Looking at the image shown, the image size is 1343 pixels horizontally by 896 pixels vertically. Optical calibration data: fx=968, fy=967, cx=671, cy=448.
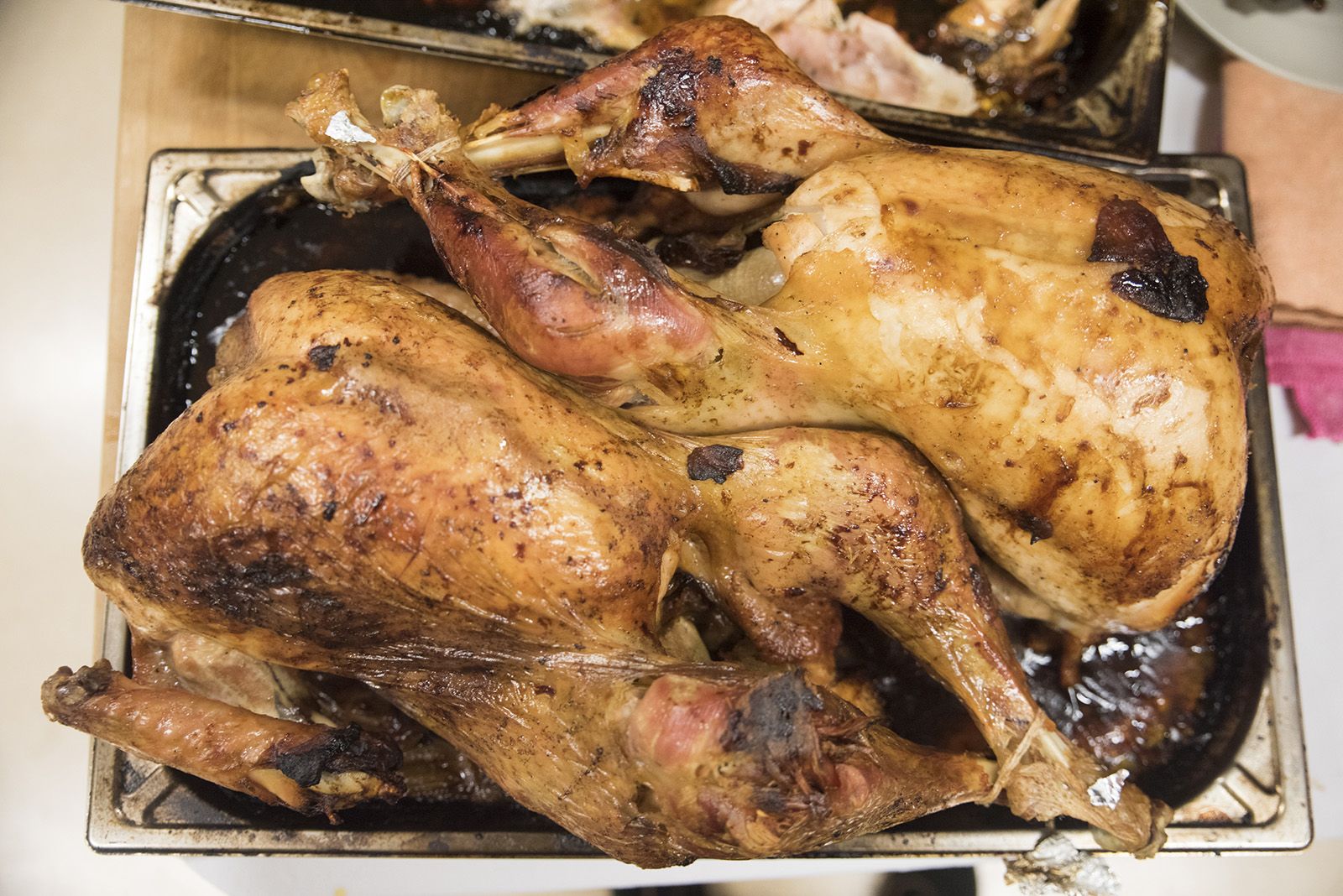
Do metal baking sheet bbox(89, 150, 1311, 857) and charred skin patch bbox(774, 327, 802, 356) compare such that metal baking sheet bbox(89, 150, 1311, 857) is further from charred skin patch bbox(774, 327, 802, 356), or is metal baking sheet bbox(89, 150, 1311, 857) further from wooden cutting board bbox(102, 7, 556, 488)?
charred skin patch bbox(774, 327, 802, 356)

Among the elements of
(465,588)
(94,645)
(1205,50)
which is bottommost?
(94,645)

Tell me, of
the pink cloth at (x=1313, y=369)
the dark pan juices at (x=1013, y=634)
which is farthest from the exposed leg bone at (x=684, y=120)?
the pink cloth at (x=1313, y=369)

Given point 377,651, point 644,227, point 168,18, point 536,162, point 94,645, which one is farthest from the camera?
point 168,18

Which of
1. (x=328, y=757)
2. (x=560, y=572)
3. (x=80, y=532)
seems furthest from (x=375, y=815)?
(x=80, y=532)

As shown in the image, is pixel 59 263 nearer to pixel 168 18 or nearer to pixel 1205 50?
pixel 168 18

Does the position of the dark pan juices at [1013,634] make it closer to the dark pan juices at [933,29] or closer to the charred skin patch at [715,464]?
the dark pan juices at [933,29]

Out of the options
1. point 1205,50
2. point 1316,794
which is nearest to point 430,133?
point 1205,50

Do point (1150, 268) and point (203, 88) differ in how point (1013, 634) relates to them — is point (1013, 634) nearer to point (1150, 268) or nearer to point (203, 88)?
point (1150, 268)

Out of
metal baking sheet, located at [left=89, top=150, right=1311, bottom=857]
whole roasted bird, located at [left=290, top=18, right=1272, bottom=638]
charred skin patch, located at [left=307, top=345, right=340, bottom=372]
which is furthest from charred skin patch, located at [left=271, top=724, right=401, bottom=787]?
whole roasted bird, located at [left=290, top=18, right=1272, bottom=638]

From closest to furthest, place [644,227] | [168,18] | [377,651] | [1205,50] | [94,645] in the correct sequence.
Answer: [377,651], [644,227], [94,645], [168,18], [1205,50]
